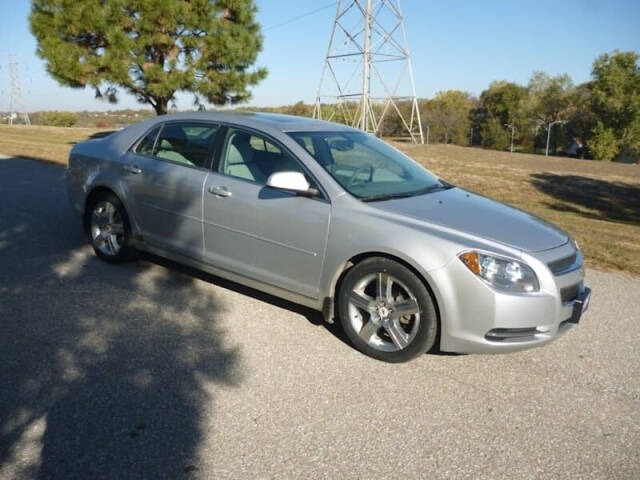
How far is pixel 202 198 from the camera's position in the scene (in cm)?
482

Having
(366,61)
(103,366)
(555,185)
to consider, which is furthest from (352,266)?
(366,61)

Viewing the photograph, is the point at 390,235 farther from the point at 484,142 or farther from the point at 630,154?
the point at 484,142

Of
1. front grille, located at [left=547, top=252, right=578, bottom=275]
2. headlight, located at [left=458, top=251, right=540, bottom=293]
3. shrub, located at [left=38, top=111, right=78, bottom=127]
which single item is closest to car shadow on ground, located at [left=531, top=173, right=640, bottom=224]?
front grille, located at [left=547, top=252, right=578, bottom=275]

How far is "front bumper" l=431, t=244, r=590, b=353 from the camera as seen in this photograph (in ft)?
11.6

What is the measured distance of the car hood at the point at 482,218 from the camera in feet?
12.6

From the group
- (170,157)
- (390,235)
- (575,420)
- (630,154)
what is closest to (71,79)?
(170,157)

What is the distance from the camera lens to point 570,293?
3822 millimetres

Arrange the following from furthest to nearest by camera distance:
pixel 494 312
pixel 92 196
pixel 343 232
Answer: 1. pixel 92 196
2. pixel 343 232
3. pixel 494 312

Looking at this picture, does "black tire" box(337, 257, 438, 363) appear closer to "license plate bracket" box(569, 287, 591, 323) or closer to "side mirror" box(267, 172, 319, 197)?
"side mirror" box(267, 172, 319, 197)

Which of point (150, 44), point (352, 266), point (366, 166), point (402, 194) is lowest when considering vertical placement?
point (352, 266)

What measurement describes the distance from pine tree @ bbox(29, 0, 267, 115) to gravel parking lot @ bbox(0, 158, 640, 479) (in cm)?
1653

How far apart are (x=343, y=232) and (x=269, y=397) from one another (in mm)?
1263

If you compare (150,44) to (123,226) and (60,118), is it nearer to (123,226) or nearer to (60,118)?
(123,226)

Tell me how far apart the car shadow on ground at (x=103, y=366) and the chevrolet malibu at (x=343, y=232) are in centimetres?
46
